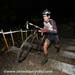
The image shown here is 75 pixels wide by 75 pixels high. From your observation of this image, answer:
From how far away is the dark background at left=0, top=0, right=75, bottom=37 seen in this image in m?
16.7

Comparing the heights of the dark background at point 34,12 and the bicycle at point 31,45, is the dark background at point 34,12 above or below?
above

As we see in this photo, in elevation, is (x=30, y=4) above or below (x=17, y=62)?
above

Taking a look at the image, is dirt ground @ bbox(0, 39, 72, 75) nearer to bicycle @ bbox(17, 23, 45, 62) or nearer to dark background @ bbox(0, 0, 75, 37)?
bicycle @ bbox(17, 23, 45, 62)

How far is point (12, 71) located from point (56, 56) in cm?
210

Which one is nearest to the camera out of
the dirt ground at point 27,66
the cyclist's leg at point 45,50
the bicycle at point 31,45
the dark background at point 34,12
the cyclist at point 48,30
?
the dirt ground at point 27,66

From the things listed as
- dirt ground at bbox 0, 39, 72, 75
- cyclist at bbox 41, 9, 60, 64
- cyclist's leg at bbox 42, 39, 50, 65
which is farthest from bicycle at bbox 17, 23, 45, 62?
cyclist's leg at bbox 42, 39, 50, 65

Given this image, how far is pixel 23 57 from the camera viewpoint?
11820mm

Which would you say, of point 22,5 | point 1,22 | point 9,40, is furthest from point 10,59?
point 22,5

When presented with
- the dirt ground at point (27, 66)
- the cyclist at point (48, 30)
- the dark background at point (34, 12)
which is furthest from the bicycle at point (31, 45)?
the dark background at point (34, 12)

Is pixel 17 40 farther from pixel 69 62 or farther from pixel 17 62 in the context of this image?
pixel 69 62

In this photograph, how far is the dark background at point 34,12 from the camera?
54.8ft

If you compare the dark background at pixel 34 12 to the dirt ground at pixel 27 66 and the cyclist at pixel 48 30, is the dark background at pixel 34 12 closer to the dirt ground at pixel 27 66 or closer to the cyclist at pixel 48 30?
the dirt ground at pixel 27 66

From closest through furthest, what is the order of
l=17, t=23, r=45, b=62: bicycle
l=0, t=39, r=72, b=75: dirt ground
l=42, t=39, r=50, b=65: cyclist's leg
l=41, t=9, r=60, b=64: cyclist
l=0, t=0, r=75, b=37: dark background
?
l=0, t=39, r=72, b=75: dirt ground
l=41, t=9, r=60, b=64: cyclist
l=42, t=39, r=50, b=65: cyclist's leg
l=17, t=23, r=45, b=62: bicycle
l=0, t=0, r=75, b=37: dark background

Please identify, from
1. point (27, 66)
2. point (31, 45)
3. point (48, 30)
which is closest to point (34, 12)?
point (31, 45)
